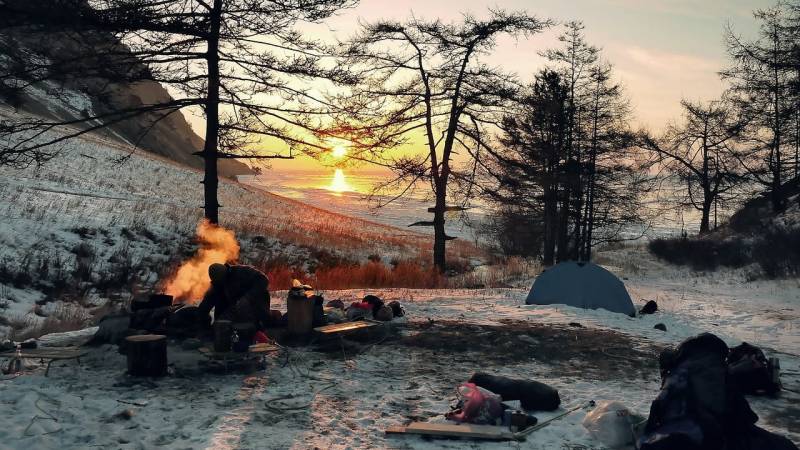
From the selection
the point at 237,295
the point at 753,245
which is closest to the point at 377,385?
the point at 237,295

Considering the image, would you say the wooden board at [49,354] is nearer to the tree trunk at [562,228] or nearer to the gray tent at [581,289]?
the gray tent at [581,289]

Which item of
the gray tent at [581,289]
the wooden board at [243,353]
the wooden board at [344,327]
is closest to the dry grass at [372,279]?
the gray tent at [581,289]

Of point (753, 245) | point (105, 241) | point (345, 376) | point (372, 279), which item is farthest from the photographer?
point (753, 245)

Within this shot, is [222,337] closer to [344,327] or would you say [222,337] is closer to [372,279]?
[344,327]

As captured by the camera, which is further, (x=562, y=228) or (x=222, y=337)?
(x=562, y=228)

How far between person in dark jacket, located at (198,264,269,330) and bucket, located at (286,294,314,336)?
0.44 m

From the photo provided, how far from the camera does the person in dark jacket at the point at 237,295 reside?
9.68 m

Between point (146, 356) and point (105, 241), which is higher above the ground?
point (105, 241)

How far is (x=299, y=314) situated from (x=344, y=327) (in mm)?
797

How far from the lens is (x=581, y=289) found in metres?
13.9

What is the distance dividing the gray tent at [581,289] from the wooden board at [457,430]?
8.33 metres

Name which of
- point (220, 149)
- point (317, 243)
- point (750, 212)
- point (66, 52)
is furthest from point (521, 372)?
point (750, 212)

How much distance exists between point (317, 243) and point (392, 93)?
28.7ft

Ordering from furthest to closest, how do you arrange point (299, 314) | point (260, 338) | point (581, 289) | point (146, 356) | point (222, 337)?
point (581, 289) < point (299, 314) < point (260, 338) < point (222, 337) < point (146, 356)
